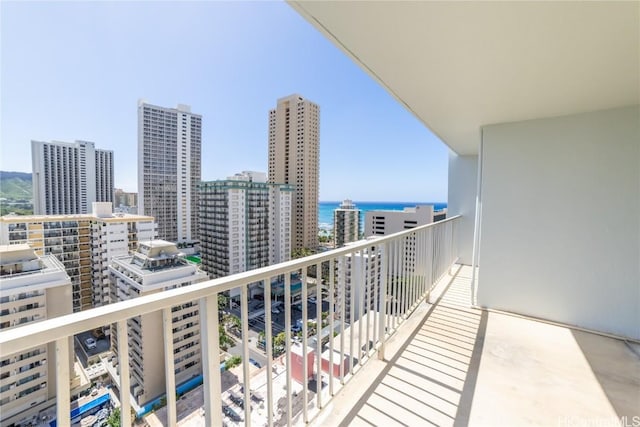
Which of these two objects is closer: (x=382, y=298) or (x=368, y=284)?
(x=368, y=284)

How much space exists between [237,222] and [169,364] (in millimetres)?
18154

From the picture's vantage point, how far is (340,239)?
24438mm

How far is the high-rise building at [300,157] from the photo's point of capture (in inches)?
1046

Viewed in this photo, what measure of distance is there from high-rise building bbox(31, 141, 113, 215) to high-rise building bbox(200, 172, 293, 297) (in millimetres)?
5781

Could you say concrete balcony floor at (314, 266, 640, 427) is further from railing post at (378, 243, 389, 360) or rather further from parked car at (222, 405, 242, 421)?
parked car at (222, 405, 242, 421)

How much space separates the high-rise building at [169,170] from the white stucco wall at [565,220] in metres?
19.3

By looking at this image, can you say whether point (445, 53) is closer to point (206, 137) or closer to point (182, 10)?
point (182, 10)

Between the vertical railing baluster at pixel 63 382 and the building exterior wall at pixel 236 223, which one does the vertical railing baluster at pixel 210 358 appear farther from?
the building exterior wall at pixel 236 223

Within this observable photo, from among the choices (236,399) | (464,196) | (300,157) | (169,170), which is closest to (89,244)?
(169,170)

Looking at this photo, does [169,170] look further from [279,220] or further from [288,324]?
[288,324]

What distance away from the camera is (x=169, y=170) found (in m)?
18.8

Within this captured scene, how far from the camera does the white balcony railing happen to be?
58cm

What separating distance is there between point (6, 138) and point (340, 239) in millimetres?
21201

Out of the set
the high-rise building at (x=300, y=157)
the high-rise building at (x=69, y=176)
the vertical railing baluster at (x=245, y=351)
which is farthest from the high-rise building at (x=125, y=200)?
the vertical railing baluster at (x=245, y=351)
